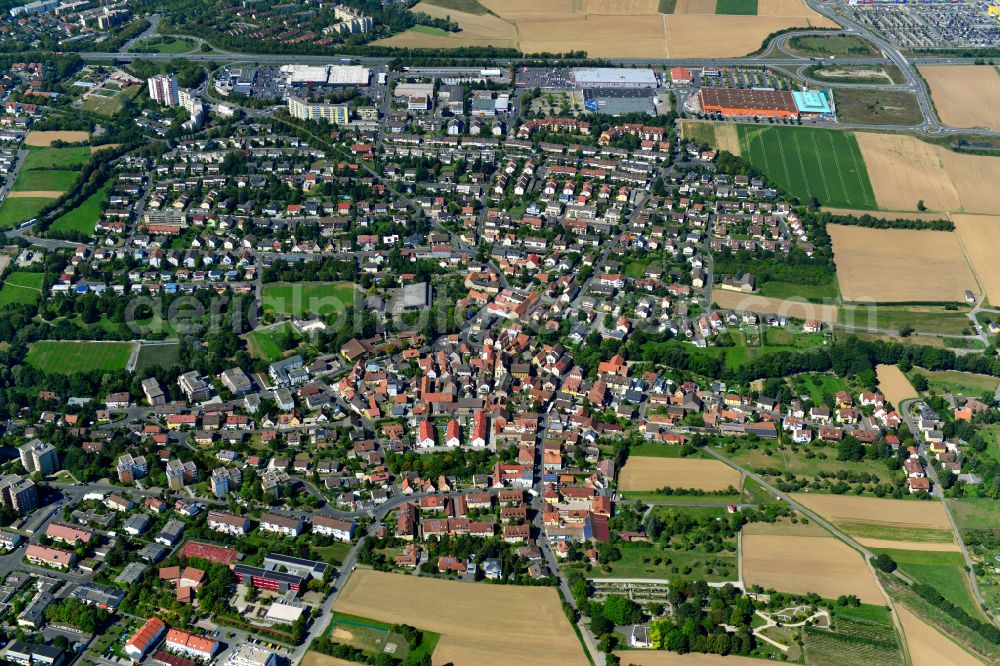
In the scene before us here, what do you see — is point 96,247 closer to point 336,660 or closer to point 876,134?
point 336,660

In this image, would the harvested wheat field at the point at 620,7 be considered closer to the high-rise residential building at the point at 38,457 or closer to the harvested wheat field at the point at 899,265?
the harvested wheat field at the point at 899,265

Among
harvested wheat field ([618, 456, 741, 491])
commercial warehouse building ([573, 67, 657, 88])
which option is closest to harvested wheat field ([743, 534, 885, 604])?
harvested wheat field ([618, 456, 741, 491])

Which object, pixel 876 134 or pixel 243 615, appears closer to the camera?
pixel 243 615

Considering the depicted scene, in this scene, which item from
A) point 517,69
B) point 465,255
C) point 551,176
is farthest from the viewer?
point 517,69

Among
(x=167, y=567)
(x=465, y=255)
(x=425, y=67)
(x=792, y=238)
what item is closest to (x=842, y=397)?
(x=792, y=238)

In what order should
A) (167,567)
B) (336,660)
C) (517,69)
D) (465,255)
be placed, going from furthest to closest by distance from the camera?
(517,69), (465,255), (167,567), (336,660)

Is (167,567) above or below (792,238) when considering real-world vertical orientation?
below

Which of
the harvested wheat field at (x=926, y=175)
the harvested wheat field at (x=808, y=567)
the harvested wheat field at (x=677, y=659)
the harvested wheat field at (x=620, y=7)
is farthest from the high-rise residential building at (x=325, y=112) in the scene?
the harvested wheat field at (x=677, y=659)
